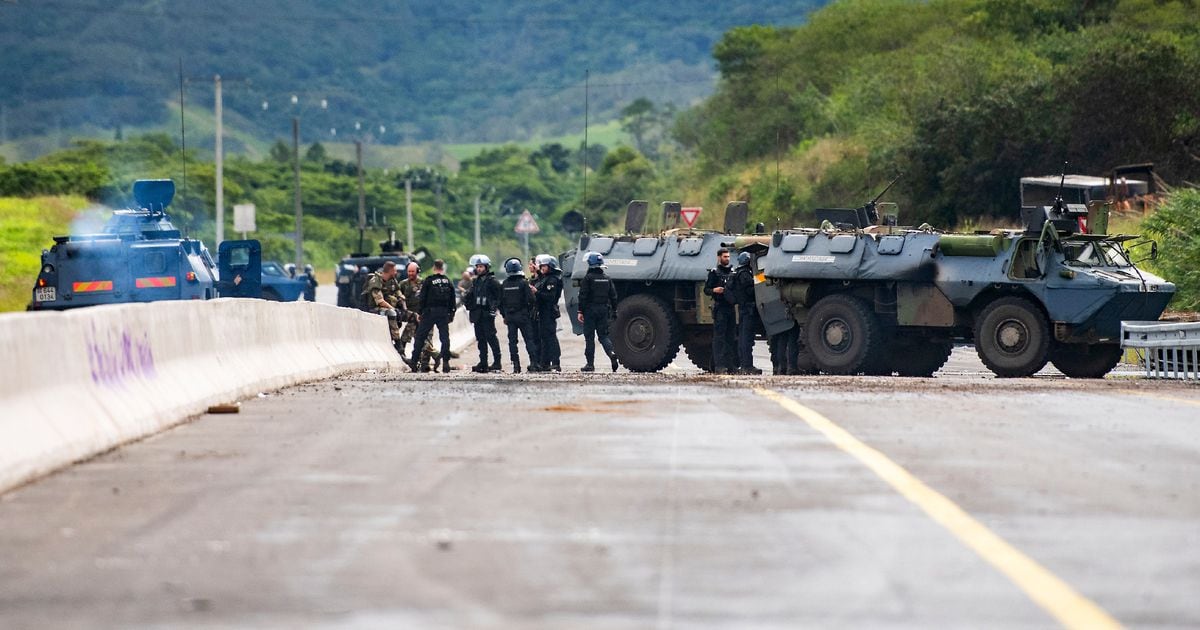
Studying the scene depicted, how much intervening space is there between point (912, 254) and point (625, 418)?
1258 cm

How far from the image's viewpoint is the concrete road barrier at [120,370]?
1157 cm

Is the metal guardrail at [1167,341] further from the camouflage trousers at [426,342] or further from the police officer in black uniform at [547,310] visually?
the camouflage trousers at [426,342]

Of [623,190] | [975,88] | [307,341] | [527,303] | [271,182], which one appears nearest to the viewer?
[307,341]

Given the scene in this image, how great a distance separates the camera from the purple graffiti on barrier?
1328cm

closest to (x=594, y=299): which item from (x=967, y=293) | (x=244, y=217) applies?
(x=967, y=293)

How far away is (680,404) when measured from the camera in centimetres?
1700

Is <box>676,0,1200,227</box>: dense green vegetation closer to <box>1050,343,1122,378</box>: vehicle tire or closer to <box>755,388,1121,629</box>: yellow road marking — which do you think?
<box>1050,343,1122,378</box>: vehicle tire

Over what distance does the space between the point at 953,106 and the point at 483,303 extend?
30139mm

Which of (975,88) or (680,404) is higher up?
(975,88)

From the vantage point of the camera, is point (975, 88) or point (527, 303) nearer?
point (527, 303)

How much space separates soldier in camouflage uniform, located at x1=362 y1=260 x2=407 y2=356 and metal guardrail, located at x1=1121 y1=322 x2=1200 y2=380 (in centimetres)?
1080

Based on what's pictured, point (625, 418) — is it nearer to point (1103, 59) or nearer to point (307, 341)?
point (307, 341)

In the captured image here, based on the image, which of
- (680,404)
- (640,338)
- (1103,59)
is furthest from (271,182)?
(680,404)

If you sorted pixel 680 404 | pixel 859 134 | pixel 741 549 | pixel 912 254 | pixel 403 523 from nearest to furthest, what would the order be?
pixel 741 549, pixel 403 523, pixel 680 404, pixel 912 254, pixel 859 134
